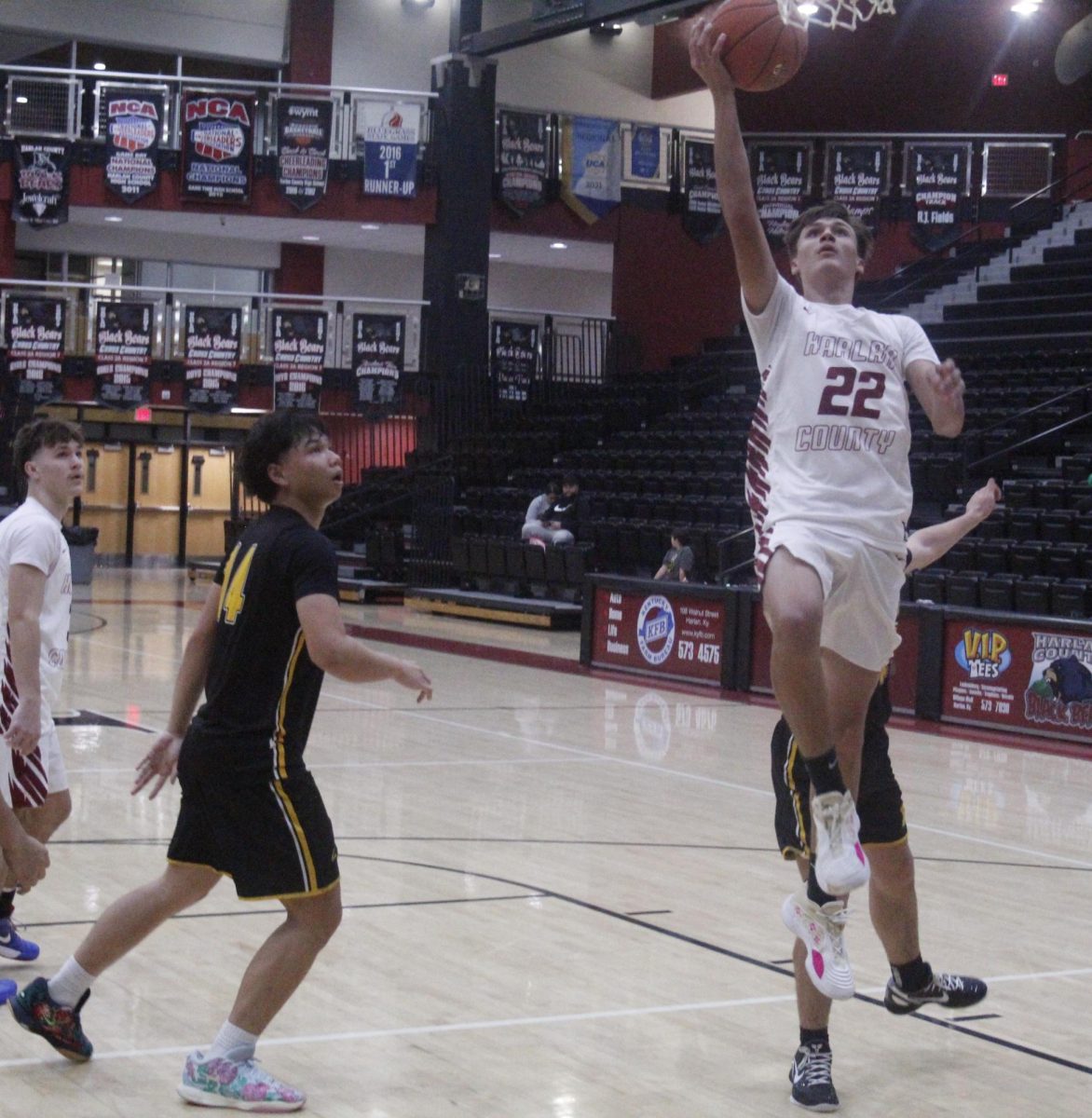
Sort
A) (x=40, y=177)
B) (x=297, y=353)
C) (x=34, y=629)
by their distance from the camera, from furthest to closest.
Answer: (x=40, y=177), (x=297, y=353), (x=34, y=629)

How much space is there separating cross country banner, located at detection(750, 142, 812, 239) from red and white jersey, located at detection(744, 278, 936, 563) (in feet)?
69.8

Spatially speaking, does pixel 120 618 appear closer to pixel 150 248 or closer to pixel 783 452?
pixel 150 248

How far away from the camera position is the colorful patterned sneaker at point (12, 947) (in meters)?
5.11

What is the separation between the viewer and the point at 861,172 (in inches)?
974

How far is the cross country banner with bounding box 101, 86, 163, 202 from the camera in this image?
923 inches

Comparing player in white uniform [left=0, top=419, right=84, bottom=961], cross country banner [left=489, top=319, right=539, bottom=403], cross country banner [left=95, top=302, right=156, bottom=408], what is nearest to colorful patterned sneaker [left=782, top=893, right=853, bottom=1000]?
player in white uniform [left=0, top=419, right=84, bottom=961]

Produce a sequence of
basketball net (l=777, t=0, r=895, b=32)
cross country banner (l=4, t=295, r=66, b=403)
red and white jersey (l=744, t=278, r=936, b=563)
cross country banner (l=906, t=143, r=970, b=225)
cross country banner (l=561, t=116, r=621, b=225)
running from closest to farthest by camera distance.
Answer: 1. red and white jersey (l=744, t=278, r=936, b=563)
2. basketball net (l=777, t=0, r=895, b=32)
3. cross country banner (l=4, t=295, r=66, b=403)
4. cross country banner (l=906, t=143, r=970, b=225)
5. cross country banner (l=561, t=116, r=621, b=225)

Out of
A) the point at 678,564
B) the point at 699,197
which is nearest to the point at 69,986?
the point at 678,564

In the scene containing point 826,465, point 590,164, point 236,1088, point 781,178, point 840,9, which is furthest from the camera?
point 590,164

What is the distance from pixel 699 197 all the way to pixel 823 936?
22.7m

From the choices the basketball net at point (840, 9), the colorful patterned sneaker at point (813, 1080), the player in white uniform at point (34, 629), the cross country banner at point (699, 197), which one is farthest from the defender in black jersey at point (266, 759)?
the cross country banner at point (699, 197)

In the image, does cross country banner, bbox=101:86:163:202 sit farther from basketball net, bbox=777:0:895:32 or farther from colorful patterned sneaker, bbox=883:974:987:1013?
colorful patterned sneaker, bbox=883:974:987:1013

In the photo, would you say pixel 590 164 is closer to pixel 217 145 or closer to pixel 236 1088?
pixel 217 145

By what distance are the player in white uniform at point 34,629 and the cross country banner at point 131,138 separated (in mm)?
19443
